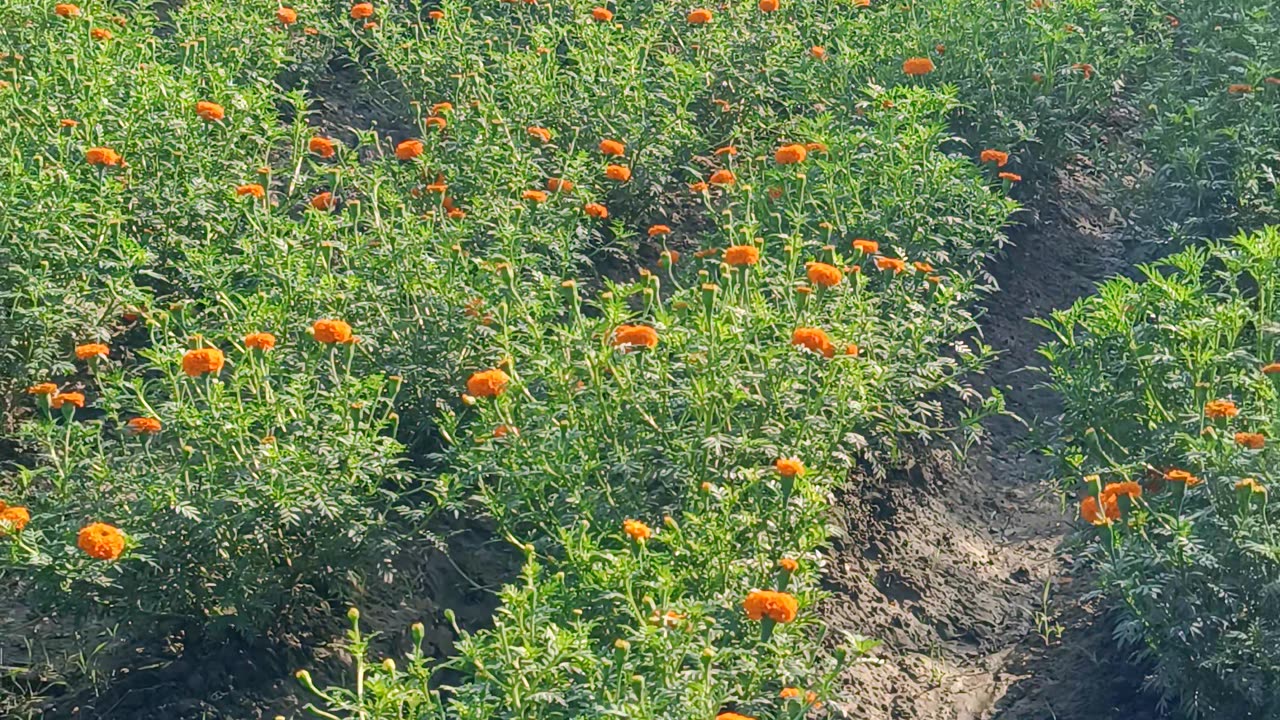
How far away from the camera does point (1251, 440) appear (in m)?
3.79

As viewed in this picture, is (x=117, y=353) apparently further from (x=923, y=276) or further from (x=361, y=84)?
(x=923, y=276)

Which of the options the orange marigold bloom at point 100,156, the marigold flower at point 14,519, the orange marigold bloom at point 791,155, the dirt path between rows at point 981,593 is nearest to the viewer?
the marigold flower at point 14,519

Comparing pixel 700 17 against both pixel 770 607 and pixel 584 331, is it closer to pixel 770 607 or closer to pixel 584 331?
pixel 584 331

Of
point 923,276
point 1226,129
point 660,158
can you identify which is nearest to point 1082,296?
point 1226,129

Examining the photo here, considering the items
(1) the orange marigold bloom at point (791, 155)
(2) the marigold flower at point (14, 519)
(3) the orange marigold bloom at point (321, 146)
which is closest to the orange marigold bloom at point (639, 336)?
(1) the orange marigold bloom at point (791, 155)

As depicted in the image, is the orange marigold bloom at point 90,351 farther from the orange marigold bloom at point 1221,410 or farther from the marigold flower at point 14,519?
the orange marigold bloom at point 1221,410

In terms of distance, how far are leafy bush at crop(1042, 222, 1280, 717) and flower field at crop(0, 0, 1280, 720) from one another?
0.05 feet

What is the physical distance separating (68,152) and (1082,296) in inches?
155

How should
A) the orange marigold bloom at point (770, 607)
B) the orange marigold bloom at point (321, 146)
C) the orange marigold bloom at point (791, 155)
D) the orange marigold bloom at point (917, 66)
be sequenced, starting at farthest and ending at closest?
the orange marigold bloom at point (917, 66) → the orange marigold bloom at point (321, 146) → the orange marigold bloom at point (791, 155) → the orange marigold bloom at point (770, 607)

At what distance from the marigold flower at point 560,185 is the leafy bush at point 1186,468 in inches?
72.9

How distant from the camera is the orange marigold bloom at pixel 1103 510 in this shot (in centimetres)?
372

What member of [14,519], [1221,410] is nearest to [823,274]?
[1221,410]

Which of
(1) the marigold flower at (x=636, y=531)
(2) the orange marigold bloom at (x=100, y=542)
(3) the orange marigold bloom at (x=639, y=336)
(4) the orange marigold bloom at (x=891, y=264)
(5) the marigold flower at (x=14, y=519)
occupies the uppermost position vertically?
(3) the orange marigold bloom at (x=639, y=336)

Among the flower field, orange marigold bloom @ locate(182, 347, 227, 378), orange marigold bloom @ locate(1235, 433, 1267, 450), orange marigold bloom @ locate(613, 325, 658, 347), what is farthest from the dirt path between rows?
orange marigold bloom @ locate(182, 347, 227, 378)
